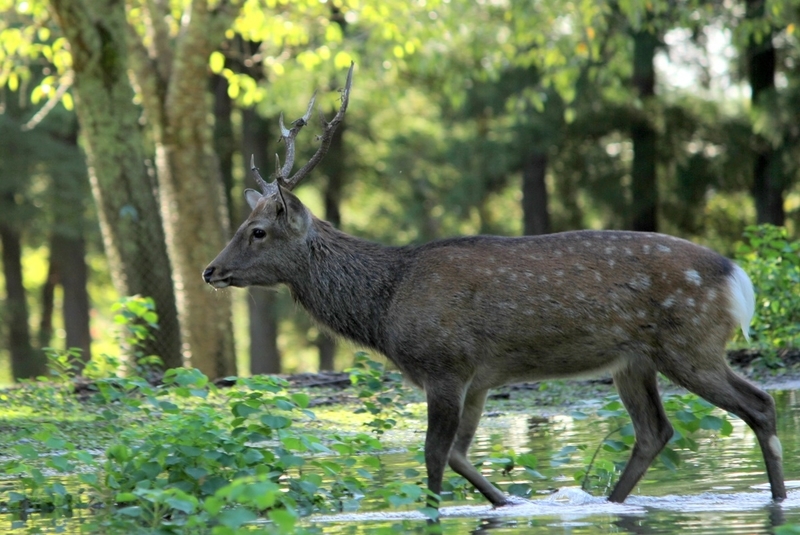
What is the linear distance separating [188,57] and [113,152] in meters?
1.55

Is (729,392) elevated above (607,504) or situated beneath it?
elevated above

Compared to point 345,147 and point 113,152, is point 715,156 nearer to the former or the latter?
point 345,147

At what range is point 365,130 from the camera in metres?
26.3

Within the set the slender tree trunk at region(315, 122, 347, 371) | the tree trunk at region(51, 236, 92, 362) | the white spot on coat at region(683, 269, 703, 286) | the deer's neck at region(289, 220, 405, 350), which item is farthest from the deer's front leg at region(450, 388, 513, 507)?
the tree trunk at region(51, 236, 92, 362)

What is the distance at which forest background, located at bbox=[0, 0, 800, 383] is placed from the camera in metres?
13.3

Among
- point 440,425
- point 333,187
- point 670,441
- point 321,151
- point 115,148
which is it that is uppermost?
point 115,148

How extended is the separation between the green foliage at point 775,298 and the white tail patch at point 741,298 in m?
4.57

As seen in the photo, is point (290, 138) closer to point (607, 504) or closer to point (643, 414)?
point (643, 414)

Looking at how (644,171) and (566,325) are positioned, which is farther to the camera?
(644,171)

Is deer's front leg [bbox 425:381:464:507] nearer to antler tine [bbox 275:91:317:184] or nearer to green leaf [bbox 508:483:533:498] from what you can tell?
green leaf [bbox 508:483:533:498]

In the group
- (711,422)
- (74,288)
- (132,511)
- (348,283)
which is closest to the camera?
(132,511)

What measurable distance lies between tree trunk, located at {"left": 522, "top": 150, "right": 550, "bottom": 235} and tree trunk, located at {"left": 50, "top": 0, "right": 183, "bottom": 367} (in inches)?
429

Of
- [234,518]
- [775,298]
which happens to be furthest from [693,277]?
[775,298]

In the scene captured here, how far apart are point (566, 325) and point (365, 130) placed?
20034 mm
